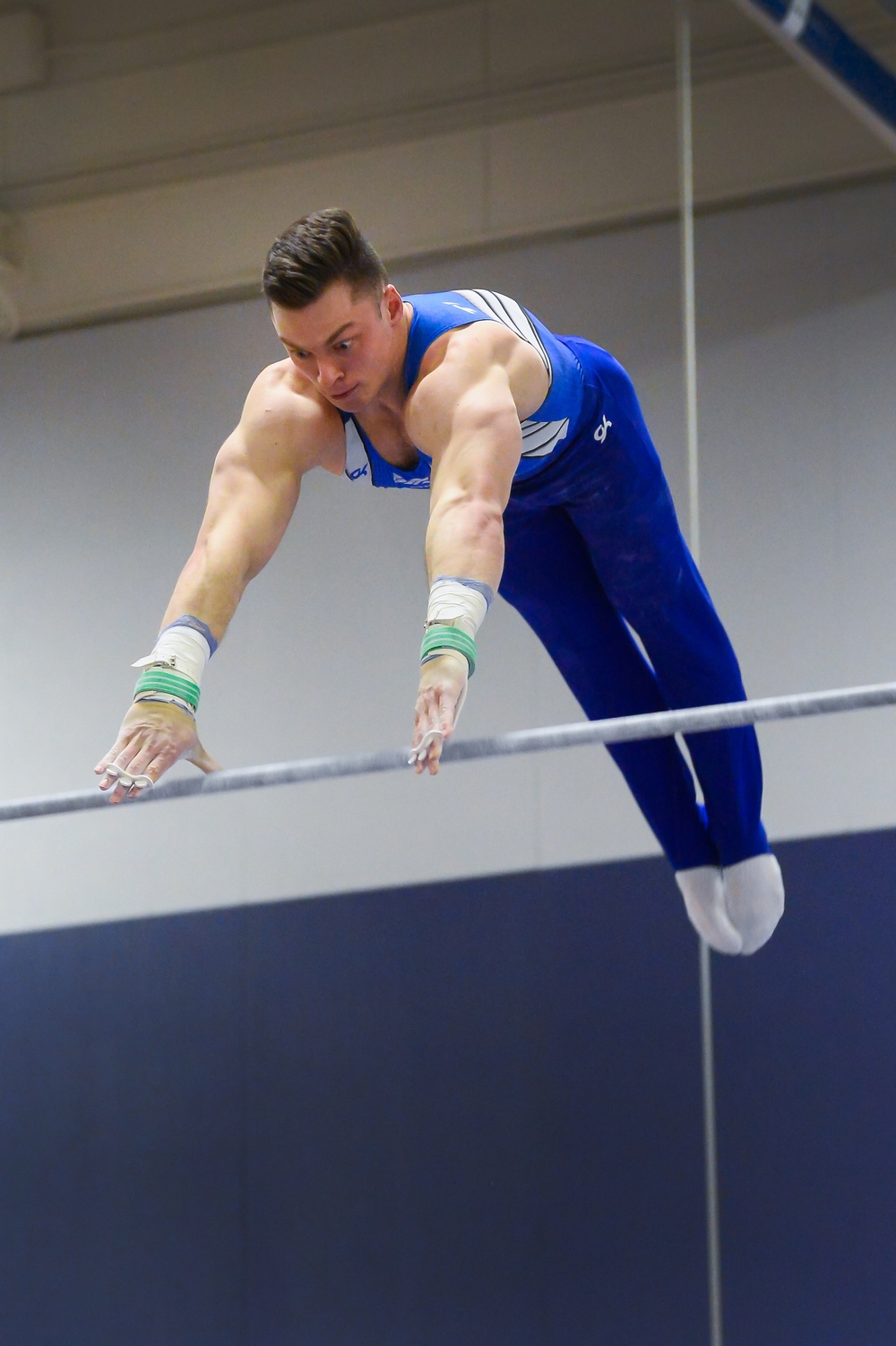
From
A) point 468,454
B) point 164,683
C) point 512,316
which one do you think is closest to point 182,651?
point 164,683

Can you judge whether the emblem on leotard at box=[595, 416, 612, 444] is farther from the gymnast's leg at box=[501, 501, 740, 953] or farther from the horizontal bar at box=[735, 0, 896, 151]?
the horizontal bar at box=[735, 0, 896, 151]

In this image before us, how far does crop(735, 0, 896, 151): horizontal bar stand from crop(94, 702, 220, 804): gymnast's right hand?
2.65 m

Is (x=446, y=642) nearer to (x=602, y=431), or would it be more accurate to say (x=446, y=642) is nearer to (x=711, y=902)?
(x=602, y=431)

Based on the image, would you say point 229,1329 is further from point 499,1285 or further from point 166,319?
point 166,319

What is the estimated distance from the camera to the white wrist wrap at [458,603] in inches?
95.7

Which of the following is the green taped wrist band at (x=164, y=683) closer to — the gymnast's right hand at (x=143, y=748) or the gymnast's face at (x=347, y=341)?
the gymnast's right hand at (x=143, y=748)

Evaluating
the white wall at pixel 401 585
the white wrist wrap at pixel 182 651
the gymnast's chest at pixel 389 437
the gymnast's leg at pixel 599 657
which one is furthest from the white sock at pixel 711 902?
the white wall at pixel 401 585

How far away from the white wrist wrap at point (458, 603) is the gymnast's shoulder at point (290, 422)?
18.1 inches

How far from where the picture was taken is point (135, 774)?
2518mm

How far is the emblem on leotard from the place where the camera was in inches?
115

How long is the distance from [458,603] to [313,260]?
59 cm

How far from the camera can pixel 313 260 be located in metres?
2.56

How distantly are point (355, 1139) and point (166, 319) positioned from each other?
3166mm

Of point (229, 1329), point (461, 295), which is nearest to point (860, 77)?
point (461, 295)
